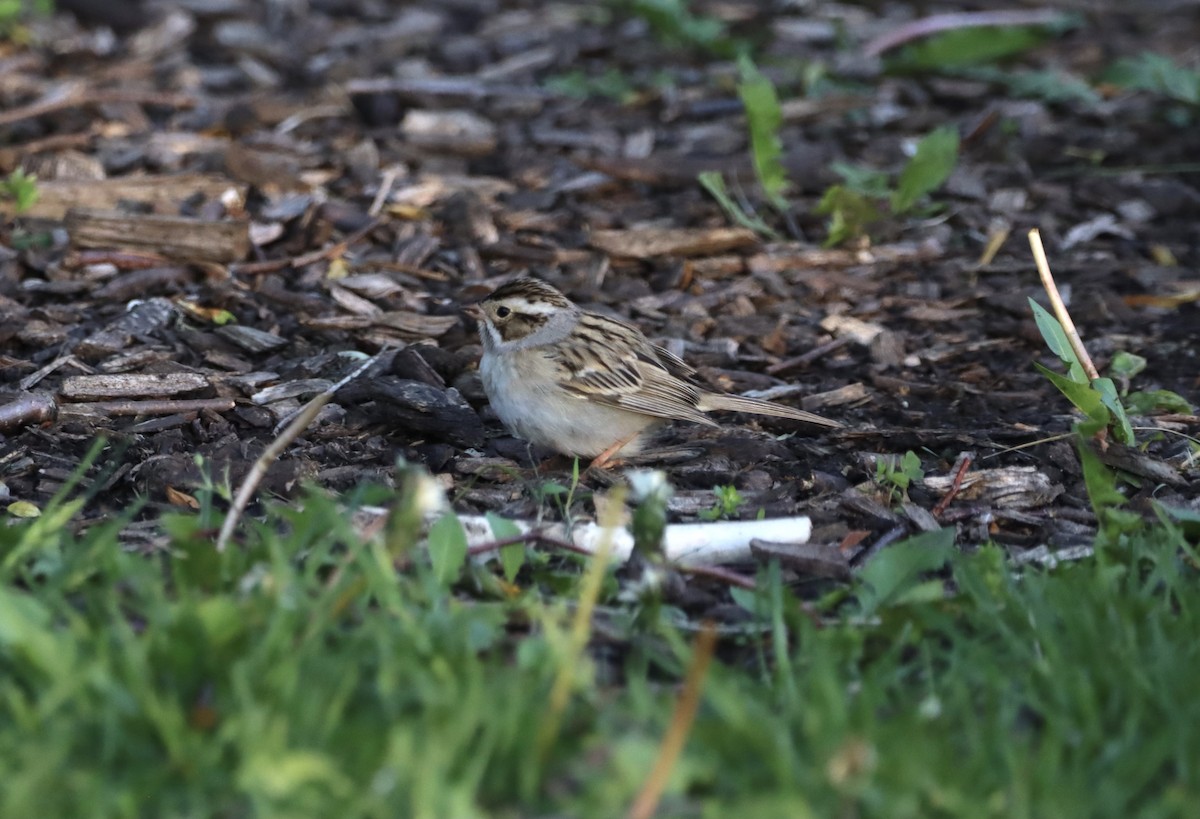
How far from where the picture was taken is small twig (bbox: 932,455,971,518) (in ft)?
18.2

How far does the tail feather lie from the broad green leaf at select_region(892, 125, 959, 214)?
2355 mm

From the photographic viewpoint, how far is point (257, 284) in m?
7.54

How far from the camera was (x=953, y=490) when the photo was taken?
5.65 m

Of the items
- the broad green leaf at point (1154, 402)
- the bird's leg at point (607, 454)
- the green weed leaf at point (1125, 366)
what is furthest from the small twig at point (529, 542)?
the green weed leaf at point (1125, 366)

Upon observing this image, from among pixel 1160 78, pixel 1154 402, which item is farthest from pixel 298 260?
pixel 1160 78

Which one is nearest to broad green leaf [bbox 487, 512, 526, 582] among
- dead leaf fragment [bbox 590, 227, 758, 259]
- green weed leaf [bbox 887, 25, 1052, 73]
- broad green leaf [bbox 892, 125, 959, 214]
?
dead leaf fragment [bbox 590, 227, 758, 259]

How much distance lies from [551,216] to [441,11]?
3.64 metres

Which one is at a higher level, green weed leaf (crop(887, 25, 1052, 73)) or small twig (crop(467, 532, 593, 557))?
small twig (crop(467, 532, 593, 557))

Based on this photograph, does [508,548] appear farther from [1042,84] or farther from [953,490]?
[1042,84]

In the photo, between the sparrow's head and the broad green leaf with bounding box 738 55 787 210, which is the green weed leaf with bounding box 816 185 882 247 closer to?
the broad green leaf with bounding box 738 55 787 210

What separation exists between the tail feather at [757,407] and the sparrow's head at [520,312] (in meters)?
0.74

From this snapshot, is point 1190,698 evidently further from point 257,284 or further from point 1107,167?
point 1107,167

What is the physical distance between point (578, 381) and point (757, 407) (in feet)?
2.48

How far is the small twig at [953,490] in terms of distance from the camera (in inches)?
218
